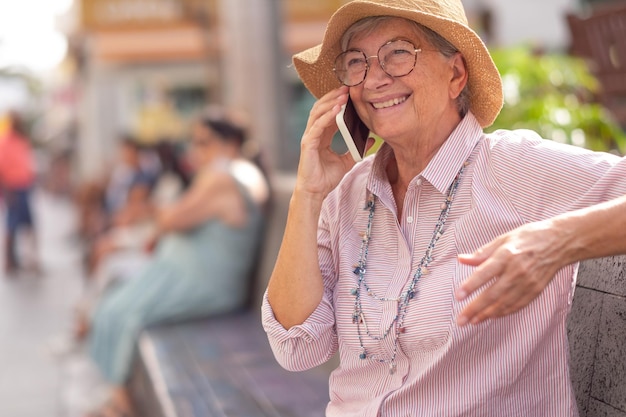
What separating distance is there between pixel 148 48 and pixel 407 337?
1238 cm

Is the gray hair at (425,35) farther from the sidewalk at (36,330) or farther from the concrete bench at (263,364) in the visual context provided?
the sidewalk at (36,330)

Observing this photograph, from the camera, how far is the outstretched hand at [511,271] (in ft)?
5.45

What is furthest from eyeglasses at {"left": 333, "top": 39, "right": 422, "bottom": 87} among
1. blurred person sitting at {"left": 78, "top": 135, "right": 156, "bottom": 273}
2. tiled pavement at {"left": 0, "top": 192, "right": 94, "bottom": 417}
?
blurred person sitting at {"left": 78, "top": 135, "right": 156, "bottom": 273}

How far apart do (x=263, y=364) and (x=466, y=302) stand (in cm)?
246

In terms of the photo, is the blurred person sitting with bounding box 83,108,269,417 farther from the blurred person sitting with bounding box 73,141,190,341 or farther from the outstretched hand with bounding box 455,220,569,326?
the outstretched hand with bounding box 455,220,569,326

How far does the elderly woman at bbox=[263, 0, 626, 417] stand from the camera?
206 centimetres

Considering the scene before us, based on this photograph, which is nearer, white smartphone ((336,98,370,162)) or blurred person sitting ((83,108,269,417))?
white smartphone ((336,98,370,162))

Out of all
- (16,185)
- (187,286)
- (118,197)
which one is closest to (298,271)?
(187,286)

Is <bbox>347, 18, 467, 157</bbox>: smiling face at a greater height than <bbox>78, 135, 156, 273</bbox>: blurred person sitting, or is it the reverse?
<bbox>347, 18, 467, 157</bbox>: smiling face

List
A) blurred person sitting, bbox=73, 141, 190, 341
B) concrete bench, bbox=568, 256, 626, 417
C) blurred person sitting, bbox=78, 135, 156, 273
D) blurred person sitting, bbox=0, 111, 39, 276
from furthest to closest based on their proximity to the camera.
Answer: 1. blurred person sitting, bbox=0, 111, 39, 276
2. blurred person sitting, bbox=78, 135, 156, 273
3. blurred person sitting, bbox=73, 141, 190, 341
4. concrete bench, bbox=568, 256, 626, 417

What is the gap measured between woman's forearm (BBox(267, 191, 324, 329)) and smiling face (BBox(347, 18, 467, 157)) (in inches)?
11.2

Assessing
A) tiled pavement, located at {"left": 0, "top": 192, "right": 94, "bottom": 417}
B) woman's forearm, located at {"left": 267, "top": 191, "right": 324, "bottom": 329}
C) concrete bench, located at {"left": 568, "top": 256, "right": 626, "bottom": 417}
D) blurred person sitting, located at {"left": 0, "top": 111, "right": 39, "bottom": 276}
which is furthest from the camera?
blurred person sitting, located at {"left": 0, "top": 111, "right": 39, "bottom": 276}

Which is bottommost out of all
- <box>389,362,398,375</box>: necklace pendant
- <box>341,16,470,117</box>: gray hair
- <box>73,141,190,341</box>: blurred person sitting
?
<box>73,141,190,341</box>: blurred person sitting

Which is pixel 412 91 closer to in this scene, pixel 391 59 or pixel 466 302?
pixel 391 59
